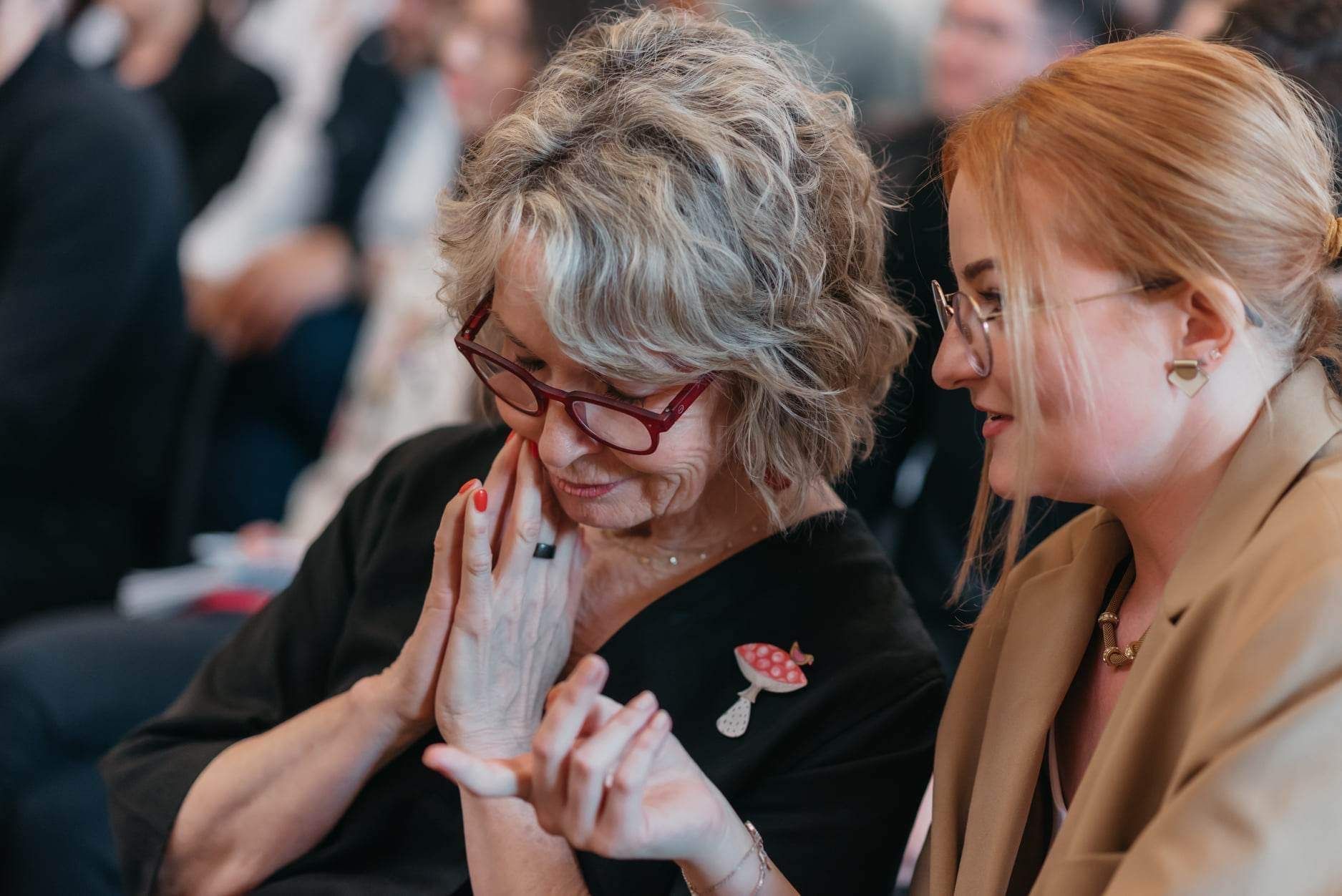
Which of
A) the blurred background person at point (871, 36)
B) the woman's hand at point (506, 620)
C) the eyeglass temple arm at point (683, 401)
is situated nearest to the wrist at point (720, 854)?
the woman's hand at point (506, 620)

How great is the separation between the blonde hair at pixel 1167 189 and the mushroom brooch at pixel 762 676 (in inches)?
13.4

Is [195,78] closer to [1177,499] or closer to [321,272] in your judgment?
[321,272]

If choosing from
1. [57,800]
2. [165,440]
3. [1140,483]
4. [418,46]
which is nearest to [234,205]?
[418,46]

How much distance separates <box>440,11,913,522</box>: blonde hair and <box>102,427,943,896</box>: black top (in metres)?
0.13

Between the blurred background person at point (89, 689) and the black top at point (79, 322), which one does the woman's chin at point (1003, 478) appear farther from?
the black top at point (79, 322)

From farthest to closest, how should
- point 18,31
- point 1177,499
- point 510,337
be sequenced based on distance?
point 18,31 → point 510,337 → point 1177,499

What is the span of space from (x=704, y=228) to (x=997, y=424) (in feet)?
1.08

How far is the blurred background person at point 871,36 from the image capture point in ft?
11.5

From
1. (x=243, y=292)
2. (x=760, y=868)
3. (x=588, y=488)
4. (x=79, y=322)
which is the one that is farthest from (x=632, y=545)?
(x=243, y=292)

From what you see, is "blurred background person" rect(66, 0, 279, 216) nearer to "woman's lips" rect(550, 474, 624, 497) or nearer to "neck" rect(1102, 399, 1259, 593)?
"woman's lips" rect(550, 474, 624, 497)

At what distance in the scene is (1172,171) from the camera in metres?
1.02

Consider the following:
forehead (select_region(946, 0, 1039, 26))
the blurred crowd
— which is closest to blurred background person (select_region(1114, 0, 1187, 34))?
the blurred crowd

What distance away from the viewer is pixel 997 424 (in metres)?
1.16

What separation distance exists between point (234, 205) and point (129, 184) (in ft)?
5.85
